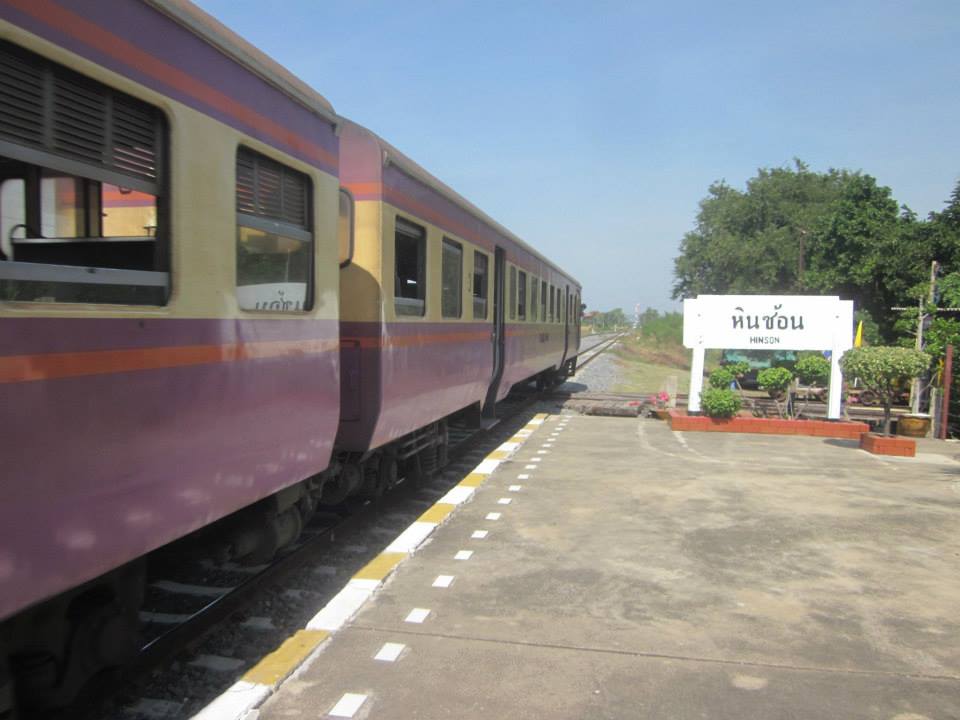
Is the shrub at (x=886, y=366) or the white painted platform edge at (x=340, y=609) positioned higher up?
the shrub at (x=886, y=366)

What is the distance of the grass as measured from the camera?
21.8m

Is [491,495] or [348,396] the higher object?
[348,396]

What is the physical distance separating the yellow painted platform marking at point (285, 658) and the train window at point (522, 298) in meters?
7.60

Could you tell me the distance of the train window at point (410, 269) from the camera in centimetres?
568

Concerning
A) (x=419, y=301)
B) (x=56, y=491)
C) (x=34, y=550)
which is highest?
(x=419, y=301)

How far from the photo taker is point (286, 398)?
12.3ft

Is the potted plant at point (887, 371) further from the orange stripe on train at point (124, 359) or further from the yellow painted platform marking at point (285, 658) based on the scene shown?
the orange stripe on train at point (124, 359)

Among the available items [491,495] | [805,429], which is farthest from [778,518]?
[805,429]

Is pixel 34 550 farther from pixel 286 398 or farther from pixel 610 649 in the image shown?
pixel 610 649

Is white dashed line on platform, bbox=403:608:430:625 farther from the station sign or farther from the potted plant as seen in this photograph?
the station sign

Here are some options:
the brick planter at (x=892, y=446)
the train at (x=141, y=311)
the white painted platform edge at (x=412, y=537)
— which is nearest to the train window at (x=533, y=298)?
the brick planter at (x=892, y=446)

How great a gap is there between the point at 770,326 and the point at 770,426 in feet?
5.37

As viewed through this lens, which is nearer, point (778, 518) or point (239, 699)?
point (239, 699)

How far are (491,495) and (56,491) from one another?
202 inches
